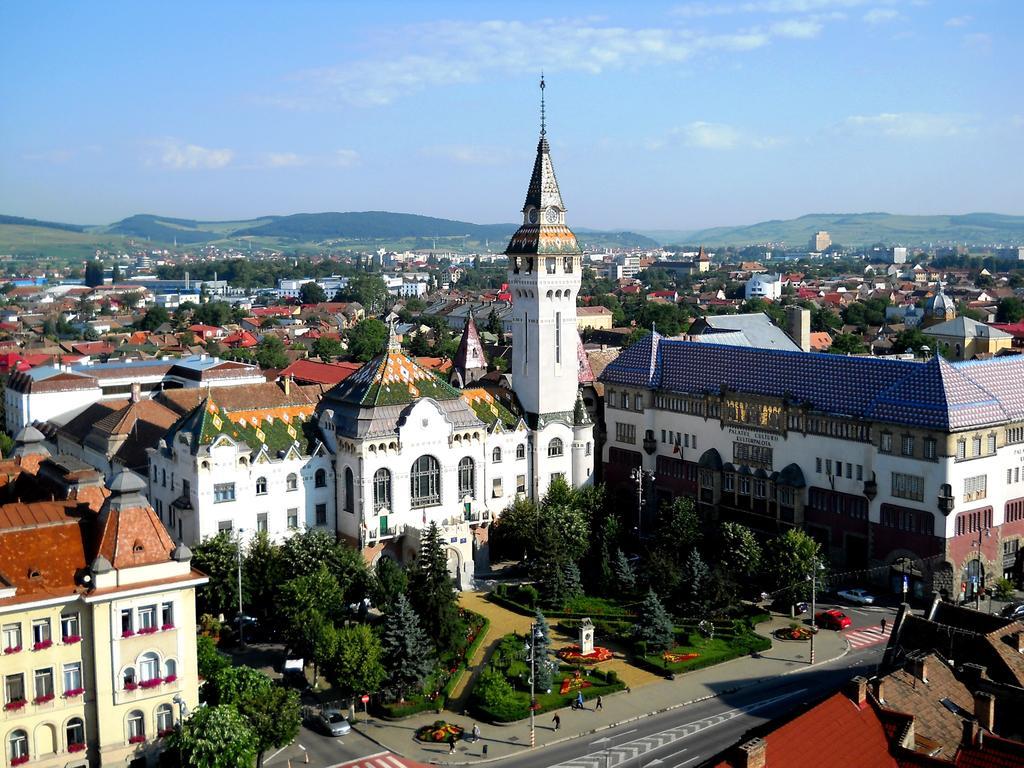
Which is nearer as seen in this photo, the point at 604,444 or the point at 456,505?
the point at 456,505

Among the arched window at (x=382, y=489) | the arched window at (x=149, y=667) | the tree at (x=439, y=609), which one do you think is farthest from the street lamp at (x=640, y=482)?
the arched window at (x=149, y=667)

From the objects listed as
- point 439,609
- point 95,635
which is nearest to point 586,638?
point 439,609

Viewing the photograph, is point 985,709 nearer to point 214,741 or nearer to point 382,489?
point 214,741

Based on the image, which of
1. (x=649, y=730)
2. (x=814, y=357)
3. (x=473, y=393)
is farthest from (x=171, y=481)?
(x=814, y=357)

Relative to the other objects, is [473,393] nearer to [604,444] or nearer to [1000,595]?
[604,444]

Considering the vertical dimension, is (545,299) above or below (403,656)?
above

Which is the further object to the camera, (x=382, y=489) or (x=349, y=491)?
(x=349, y=491)

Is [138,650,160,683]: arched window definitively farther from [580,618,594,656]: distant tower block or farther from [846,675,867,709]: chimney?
[846,675,867,709]: chimney
